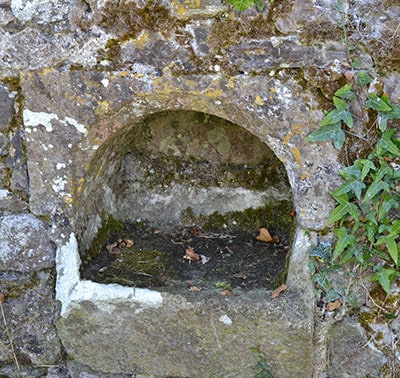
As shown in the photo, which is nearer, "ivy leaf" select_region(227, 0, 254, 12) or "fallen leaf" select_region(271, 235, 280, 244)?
"ivy leaf" select_region(227, 0, 254, 12)

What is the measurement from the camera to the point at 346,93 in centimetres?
177

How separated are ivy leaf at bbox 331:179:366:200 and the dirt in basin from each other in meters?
0.45

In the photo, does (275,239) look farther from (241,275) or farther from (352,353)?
(352,353)

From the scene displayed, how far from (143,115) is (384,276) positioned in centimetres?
113

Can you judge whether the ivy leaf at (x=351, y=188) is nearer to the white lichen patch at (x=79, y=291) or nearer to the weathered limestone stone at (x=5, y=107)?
the white lichen patch at (x=79, y=291)

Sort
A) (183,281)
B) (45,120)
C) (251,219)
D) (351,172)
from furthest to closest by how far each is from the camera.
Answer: (251,219)
(183,281)
(45,120)
(351,172)

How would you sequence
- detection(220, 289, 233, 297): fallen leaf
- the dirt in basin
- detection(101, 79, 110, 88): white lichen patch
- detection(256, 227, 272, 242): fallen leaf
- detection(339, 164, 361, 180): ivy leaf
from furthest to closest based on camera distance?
detection(256, 227, 272, 242): fallen leaf, the dirt in basin, detection(220, 289, 233, 297): fallen leaf, detection(101, 79, 110, 88): white lichen patch, detection(339, 164, 361, 180): ivy leaf

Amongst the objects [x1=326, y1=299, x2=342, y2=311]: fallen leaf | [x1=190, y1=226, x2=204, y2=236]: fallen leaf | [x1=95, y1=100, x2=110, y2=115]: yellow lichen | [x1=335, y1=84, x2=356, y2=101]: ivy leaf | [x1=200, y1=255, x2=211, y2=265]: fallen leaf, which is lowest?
[x1=190, y1=226, x2=204, y2=236]: fallen leaf

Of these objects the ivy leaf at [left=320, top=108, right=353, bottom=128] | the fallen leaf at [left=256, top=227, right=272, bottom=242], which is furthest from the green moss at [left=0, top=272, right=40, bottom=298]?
the ivy leaf at [left=320, top=108, right=353, bottom=128]

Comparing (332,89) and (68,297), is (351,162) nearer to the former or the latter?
(332,89)

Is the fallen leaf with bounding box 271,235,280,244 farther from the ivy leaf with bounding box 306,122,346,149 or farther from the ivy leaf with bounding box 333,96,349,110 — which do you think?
the ivy leaf with bounding box 333,96,349,110

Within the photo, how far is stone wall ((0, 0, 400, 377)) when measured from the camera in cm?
179

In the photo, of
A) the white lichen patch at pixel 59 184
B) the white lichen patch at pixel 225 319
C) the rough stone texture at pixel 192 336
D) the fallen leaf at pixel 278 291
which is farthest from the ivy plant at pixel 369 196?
the white lichen patch at pixel 59 184

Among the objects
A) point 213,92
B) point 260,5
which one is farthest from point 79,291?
point 260,5
